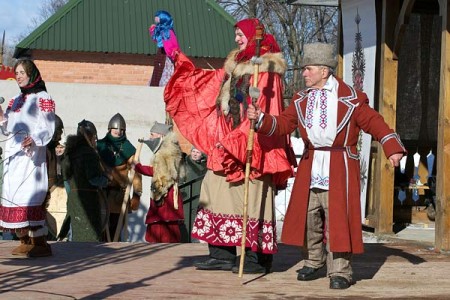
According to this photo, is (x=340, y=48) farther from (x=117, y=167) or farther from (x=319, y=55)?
(x=319, y=55)

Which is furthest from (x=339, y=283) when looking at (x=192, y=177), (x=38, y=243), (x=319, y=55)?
(x=192, y=177)

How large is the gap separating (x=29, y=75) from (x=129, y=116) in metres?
7.08

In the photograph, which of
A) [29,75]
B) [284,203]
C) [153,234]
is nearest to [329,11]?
[284,203]

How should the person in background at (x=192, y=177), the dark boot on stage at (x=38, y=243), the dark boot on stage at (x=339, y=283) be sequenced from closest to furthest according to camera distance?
the dark boot on stage at (x=339, y=283)
the dark boot on stage at (x=38, y=243)
the person in background at (x=192, y=177)

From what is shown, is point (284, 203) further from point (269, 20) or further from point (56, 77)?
point (269, 20)

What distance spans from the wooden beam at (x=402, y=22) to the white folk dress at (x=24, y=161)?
14.1 ft

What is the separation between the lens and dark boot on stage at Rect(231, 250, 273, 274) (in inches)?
280

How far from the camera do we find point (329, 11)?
129ft

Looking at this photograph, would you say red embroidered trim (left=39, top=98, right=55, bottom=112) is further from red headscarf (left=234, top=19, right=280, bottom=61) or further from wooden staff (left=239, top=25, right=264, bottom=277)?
wooden staff (left=239, top=25, right=264, bottom=277)

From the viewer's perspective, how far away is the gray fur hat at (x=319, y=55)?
6668 millimetres

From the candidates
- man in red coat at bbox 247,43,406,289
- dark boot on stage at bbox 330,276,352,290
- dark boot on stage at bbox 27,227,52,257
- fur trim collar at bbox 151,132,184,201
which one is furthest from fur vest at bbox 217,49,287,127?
fur trim collar at bbox 151,132,184,201

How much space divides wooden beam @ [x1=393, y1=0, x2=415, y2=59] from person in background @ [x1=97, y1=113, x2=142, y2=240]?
9.96 feet

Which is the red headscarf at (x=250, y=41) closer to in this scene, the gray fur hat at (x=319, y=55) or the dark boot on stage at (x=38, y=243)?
the gray fur hat at (x=319, y=55)

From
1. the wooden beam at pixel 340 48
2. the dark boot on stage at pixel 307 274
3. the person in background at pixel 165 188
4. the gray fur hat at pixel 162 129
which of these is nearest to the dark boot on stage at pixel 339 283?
the dark boot on stage at pixel 307 274
